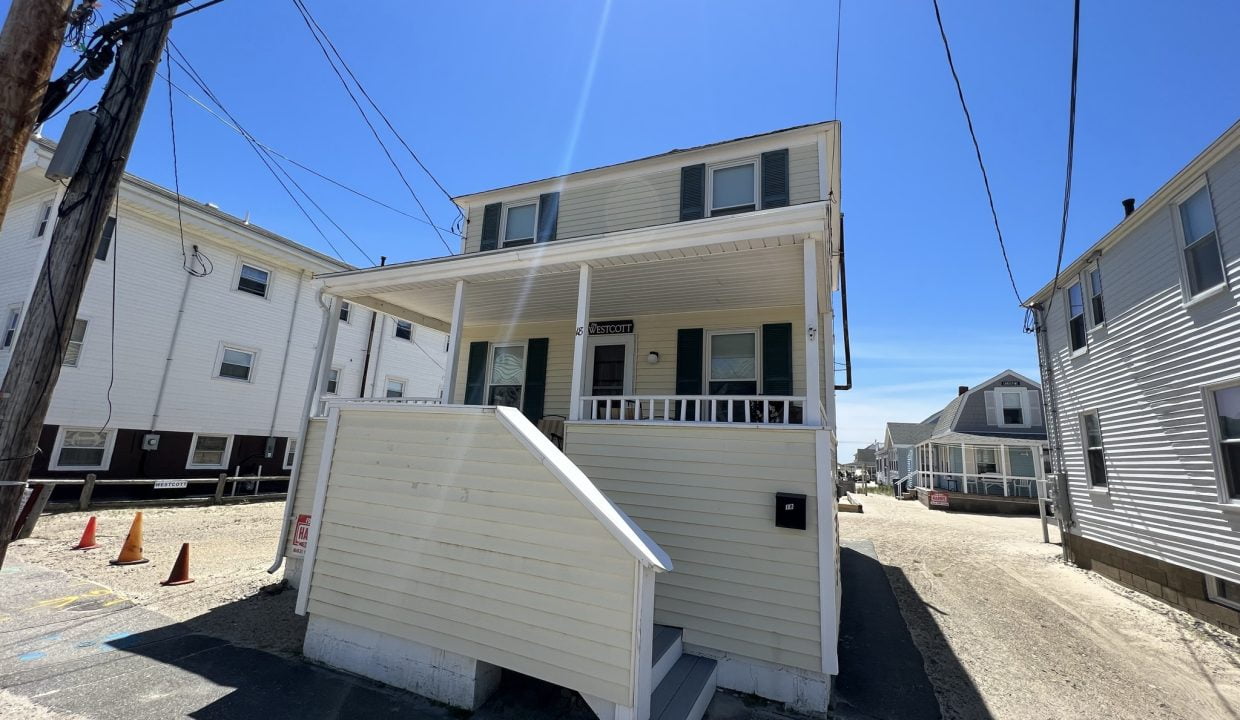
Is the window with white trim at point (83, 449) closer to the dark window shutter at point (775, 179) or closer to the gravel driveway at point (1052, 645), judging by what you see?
the dark window shutter at point (775, 179)

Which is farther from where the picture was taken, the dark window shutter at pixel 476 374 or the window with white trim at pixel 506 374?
the dark window shutter at pixel 476 374

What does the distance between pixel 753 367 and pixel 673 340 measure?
1424mm

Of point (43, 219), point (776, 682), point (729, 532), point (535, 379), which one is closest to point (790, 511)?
point (729, 532)

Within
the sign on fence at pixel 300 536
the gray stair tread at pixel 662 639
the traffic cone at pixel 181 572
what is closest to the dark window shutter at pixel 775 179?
the gray stair tread at pixel 662 639

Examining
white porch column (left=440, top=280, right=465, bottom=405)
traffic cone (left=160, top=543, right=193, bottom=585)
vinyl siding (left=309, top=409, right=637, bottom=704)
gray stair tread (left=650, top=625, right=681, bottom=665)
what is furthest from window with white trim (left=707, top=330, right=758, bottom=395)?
traffic cone (left=160, top=543, right=193, bottom=585)

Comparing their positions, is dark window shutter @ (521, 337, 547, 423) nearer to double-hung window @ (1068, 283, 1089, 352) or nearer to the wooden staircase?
the wooden staircase

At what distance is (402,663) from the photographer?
179 inches

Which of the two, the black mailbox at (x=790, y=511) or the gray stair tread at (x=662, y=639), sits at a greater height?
the black mailbox at (x=790, y=511)

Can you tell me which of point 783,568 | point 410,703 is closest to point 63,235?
point 410,703

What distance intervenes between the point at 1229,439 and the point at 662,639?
803 cm

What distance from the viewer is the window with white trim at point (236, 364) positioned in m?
14.3

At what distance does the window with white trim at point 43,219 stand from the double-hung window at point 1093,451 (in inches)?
955

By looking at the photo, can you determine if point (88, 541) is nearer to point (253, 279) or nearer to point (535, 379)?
point (535, 379)

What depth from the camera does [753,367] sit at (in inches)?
309
